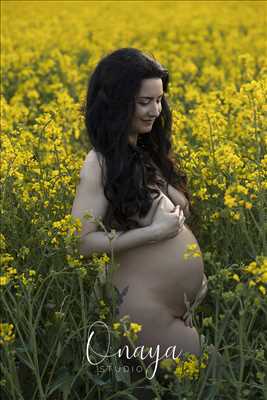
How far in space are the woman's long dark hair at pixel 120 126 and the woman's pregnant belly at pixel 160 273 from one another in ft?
0.45

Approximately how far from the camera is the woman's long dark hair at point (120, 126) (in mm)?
2971

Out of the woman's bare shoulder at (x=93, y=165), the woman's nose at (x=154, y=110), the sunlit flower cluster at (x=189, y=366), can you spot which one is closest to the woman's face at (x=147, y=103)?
the woman's nose at (x=154, y=110)

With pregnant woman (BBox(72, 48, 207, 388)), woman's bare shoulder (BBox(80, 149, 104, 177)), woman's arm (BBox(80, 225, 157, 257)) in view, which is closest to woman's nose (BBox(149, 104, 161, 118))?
pregnant woman (BBox(72, 48, 207, 388))

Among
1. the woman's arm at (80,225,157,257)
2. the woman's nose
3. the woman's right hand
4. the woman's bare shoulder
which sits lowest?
the woman's arm at (80,225,157,257)

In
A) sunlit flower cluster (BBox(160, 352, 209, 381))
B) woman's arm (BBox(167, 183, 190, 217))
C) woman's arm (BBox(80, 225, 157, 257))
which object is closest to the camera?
sunlit flower cluster (BBox(160, 352, 209, 381))

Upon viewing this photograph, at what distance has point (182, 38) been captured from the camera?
9789 millimetres

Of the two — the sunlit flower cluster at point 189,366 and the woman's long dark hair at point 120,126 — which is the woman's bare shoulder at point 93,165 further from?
the sunlit flower cluster at point 189,366

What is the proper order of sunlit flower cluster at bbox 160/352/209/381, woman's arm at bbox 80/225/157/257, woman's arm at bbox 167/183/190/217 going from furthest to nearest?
woman's arm at bbox 167/183/190/217 < woman's arm at bbox 80/225/157/257 < sunlit flower cluster at bbox 160/352/209/381

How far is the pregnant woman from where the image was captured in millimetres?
A: 2920

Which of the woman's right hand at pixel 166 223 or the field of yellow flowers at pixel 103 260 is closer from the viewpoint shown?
the field of yellow flowers at pixel 103 260

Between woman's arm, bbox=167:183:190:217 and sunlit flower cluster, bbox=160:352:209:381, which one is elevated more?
woman's arm, bbox=167:183:190:217

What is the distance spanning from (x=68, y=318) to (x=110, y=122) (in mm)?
778

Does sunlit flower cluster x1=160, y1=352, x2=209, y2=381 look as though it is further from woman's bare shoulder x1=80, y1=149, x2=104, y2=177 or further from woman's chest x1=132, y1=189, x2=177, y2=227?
woman's bare shoulder x1=80, y1=149, x2=104, y2=177

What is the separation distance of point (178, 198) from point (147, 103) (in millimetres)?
407
